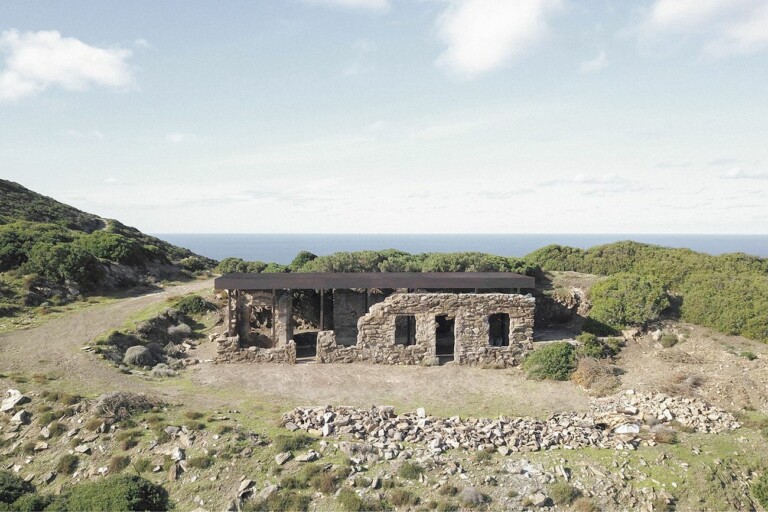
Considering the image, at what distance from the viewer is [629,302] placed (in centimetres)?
2438

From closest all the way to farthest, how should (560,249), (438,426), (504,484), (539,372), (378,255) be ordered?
1. (504,484)
2. (438,426)
3. (539,372)
4. (378,255)
5. (560,249)

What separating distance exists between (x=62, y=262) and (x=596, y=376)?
30.1 metres

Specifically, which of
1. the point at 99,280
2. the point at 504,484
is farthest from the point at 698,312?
the point at 99,280

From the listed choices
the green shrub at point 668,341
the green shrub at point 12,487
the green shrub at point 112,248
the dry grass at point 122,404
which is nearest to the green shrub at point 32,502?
the green shrub at point 12,487

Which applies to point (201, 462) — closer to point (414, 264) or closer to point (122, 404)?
point (122, 404)

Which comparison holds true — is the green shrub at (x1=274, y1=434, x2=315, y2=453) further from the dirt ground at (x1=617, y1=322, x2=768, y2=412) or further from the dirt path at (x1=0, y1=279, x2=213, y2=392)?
the dirt ground at (x1=617, y1=322, x2=768, y2=412)

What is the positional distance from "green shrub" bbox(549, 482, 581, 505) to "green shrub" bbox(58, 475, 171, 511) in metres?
9.06

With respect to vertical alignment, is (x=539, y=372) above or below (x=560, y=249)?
below

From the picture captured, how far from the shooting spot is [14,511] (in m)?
10.5

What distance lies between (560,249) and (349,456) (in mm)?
32072

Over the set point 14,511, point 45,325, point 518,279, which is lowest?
point 14,511

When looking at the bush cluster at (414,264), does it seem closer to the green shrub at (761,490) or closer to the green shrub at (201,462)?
the green shrub at (761,490)

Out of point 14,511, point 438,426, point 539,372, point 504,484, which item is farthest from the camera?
point 539,372

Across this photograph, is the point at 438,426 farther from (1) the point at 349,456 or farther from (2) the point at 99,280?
(2) the point at 99,280
